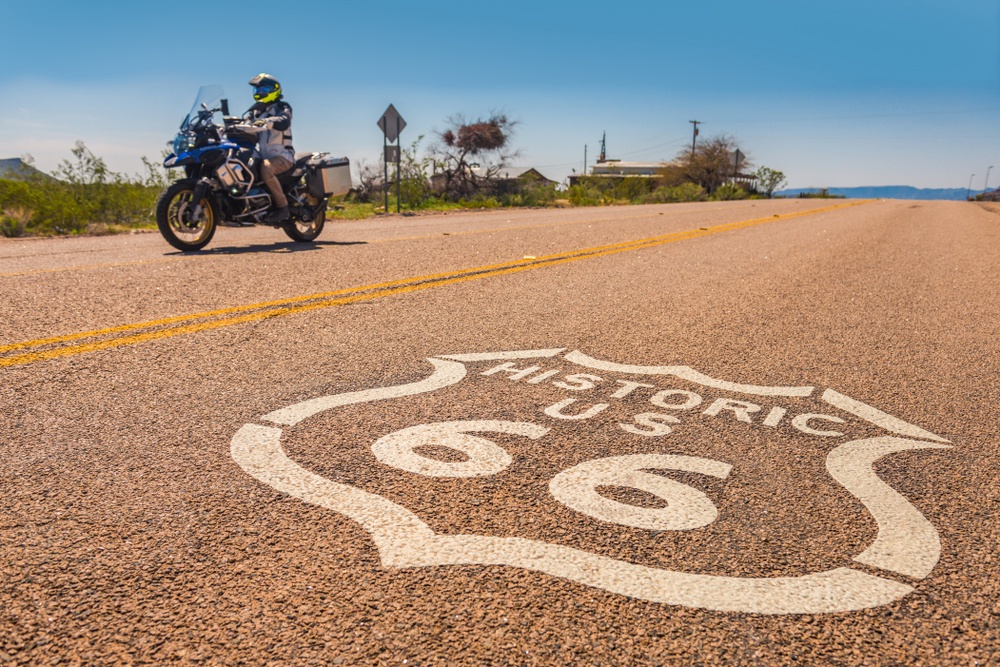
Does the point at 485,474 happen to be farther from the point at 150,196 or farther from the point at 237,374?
the point at 150,196

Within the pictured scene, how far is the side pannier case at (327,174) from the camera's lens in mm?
9984

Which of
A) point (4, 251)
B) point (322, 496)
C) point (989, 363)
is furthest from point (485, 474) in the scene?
point (4, 251)

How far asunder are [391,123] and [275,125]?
1050 centimetres

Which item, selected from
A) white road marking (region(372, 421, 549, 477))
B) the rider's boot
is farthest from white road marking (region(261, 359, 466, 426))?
the rider's boot

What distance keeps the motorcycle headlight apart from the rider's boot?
1.25 metres

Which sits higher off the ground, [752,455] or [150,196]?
[150,196]

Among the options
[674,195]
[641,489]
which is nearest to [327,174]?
[641,489]

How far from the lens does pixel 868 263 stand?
8.54 m

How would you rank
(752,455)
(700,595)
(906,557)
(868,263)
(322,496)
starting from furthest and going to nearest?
(868,263) < (752,455) < (322,496) < (906,557) < (700,595)

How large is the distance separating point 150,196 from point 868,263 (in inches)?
553

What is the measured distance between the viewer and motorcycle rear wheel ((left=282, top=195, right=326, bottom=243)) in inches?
392

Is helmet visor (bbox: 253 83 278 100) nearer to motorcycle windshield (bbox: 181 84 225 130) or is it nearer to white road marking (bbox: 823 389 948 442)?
motorcycle windshield (bbox: 181 84 225 130)

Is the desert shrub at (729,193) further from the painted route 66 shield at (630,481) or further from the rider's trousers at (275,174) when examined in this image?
the painted route 66 shield at (630,481)

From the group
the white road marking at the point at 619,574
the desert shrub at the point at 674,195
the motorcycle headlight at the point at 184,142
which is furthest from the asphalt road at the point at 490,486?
the desert shrub at the point at 674,195
